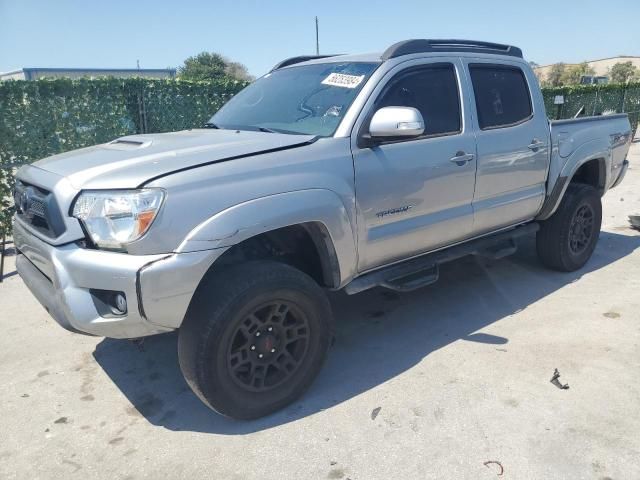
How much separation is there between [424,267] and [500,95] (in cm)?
156

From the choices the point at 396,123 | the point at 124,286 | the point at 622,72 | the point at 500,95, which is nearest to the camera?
the point at 124,286

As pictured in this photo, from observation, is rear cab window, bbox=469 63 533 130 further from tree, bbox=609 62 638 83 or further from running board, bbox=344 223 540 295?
tree, bbox=609 62 638 83

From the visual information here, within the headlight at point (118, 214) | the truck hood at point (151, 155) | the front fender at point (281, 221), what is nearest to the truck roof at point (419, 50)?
the truck hood at point (151, 155)

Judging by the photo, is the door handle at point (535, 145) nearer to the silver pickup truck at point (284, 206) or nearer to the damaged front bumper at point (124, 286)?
the silver pickup truck at point (284, 206)

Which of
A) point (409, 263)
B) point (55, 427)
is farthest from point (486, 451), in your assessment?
point (55, 427)

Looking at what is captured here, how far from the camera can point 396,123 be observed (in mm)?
2939

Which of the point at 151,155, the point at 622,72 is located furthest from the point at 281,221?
the point at 622,72

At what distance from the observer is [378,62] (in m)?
3.38

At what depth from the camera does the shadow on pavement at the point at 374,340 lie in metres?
3.02

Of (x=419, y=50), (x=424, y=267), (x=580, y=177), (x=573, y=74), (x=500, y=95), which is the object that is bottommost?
(x=424, y=267)

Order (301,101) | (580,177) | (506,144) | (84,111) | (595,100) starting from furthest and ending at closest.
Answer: (595,100) → (84,111) → (580,177) → (506,144) → (301,101)

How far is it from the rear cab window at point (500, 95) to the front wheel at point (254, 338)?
2023 mm

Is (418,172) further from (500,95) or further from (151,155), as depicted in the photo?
(151,155)

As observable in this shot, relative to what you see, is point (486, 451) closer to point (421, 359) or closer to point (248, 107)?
point (421, 359)
